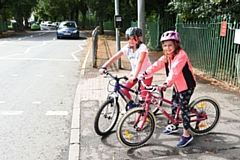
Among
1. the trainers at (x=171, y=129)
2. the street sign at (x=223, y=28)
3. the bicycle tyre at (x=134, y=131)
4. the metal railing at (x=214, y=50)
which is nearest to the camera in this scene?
the bicycle tyre at (x=134, y=131)

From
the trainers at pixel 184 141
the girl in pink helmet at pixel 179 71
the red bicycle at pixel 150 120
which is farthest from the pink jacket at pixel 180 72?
the trainers at pixel 184 141

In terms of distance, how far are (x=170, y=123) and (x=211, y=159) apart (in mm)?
994

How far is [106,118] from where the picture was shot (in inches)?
158

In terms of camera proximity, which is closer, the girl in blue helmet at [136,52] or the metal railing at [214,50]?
the girl in blue helmet at [136,52]

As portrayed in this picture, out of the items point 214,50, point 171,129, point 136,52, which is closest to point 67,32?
point 214,50

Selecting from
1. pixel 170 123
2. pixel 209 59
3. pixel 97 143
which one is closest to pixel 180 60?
pixel 170 123

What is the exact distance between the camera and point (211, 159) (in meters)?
3.31

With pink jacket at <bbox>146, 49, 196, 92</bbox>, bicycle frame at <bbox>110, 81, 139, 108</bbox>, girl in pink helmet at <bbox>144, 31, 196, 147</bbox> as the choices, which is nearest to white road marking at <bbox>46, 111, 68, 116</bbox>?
bicycle frame at <bbox>110, 81, 139, 108</bbox>

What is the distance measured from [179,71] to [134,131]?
1.14 metres

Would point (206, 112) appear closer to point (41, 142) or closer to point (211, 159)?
point (211, 159)

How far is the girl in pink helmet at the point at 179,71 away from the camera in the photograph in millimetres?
3332

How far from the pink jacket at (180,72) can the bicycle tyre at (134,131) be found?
0.55 m

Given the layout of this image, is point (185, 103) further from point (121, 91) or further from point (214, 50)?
point (214, 50)

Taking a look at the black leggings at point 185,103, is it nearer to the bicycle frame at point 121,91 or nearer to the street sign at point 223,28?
the bicycle frame at point 121,91
